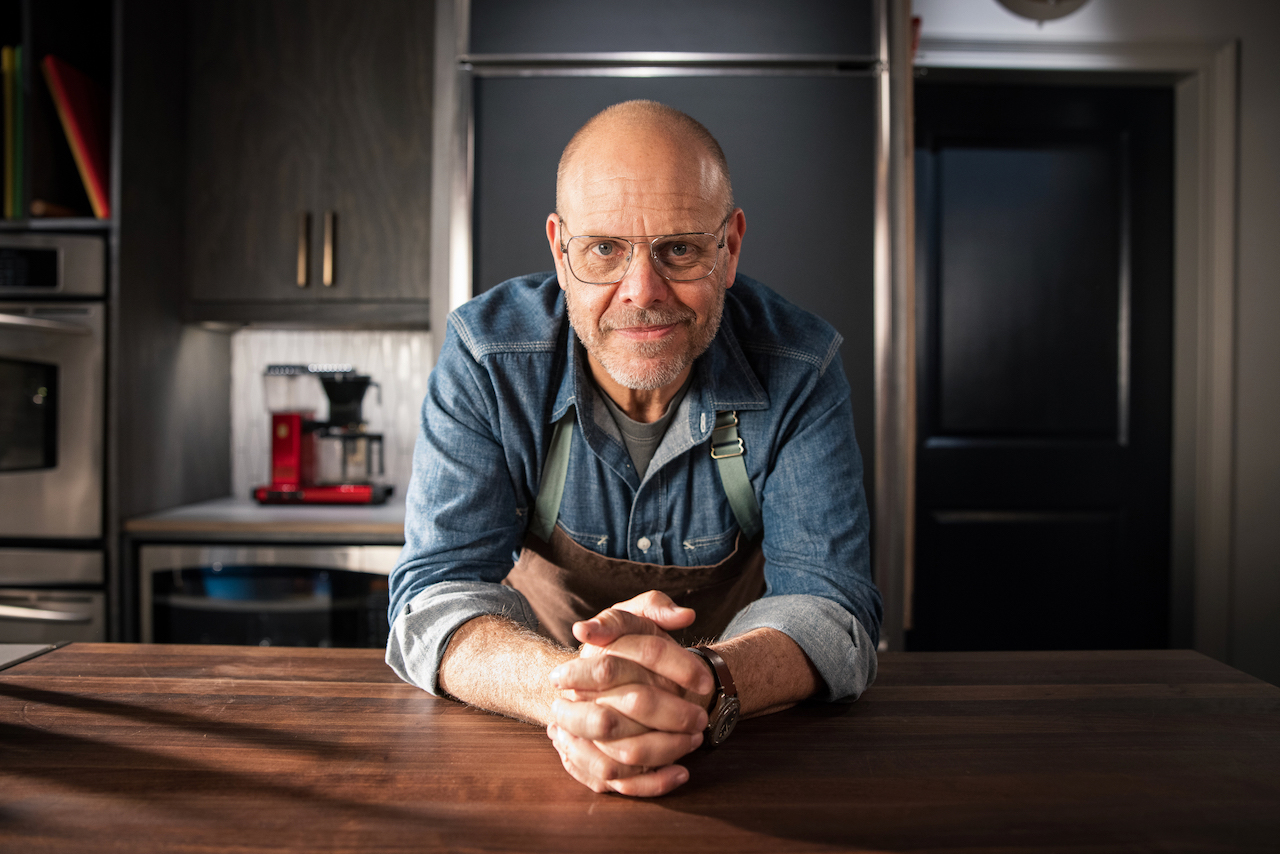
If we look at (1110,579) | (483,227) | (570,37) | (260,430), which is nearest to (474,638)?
(483,227)

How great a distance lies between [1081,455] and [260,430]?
271 centimetres

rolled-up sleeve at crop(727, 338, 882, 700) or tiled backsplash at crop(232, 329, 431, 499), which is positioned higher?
tiled backsplash at crop(232, 329, 431, 499)

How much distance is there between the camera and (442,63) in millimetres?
1986

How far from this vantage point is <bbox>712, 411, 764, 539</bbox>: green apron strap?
1180 mm

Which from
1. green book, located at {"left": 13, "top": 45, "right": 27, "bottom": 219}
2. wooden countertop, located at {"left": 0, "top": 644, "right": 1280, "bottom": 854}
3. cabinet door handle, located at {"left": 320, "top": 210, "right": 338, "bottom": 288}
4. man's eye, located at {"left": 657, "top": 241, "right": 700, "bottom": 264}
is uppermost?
green book, located at {"left": 13, "top": 45, "right": 27, "bottom": 219}

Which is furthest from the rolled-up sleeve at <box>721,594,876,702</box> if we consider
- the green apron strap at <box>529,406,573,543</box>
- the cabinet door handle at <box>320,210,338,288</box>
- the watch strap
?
the cabinet door handle at <box>320,210,338,288</box>

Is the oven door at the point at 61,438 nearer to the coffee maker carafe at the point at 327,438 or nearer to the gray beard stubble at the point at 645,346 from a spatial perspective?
the coffee maker carafe at the point at 327,438

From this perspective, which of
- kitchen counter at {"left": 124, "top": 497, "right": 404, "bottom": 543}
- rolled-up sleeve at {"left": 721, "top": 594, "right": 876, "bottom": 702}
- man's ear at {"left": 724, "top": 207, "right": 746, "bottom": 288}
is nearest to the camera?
rolled-up sleeve at {"left": 721, "top": 594, "right": 876, "bottom": 702}

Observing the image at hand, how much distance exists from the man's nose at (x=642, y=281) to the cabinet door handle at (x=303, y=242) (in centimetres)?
153

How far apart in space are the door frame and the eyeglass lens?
180 centimetres

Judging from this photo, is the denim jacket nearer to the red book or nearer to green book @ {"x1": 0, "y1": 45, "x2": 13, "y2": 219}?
the red book

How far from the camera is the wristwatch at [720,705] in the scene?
715mm

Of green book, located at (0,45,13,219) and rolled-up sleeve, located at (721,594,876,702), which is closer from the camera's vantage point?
rolled-up sleeve, located at (721,594,876,702)

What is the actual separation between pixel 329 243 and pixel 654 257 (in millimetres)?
1512
